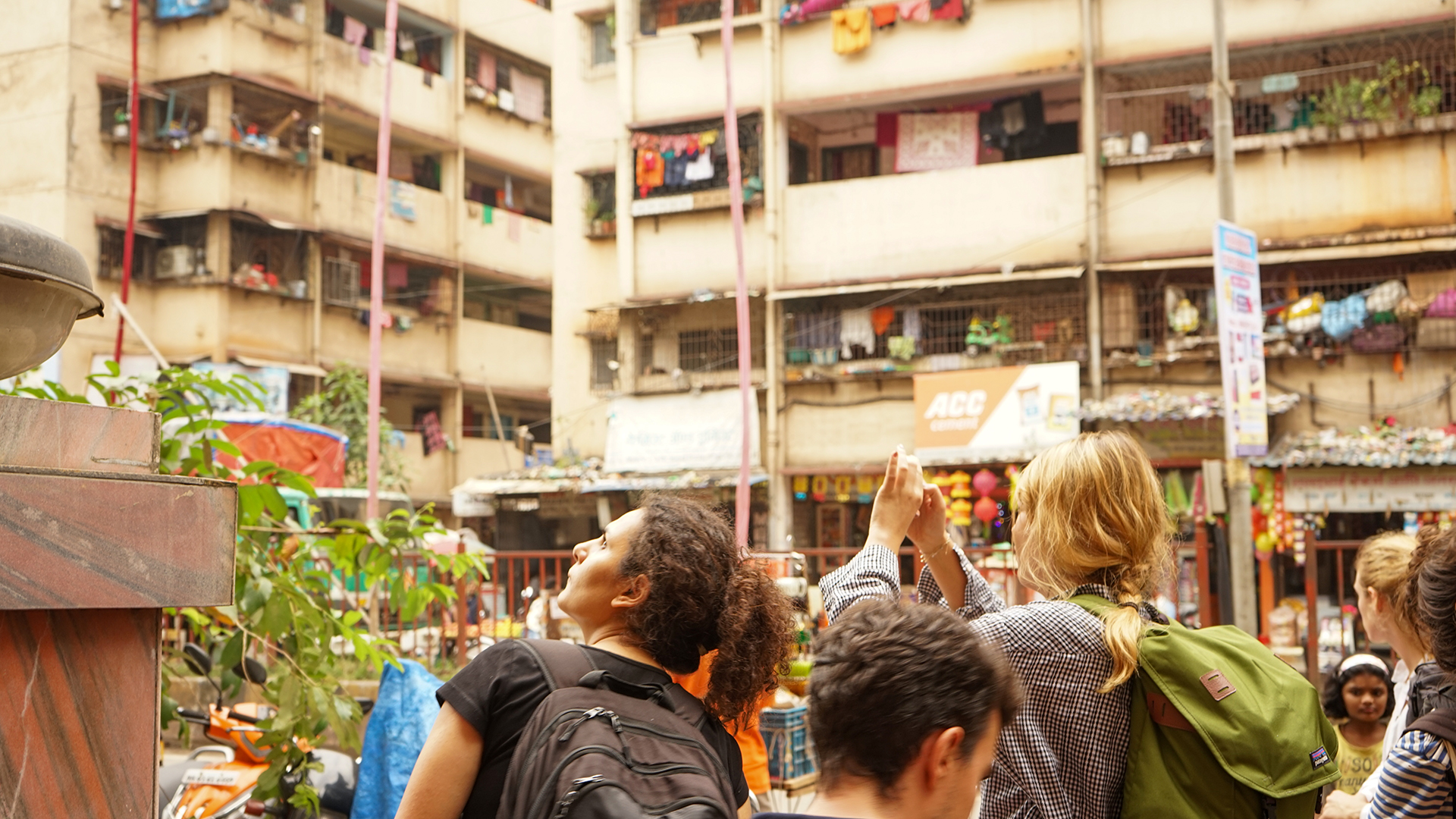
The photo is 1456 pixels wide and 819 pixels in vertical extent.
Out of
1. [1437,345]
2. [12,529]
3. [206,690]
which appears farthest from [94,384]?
[1437,345]

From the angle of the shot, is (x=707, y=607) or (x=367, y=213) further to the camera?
(x=367, y=213)

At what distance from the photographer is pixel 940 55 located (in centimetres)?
1702

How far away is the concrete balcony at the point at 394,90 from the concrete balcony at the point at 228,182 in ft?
5.81

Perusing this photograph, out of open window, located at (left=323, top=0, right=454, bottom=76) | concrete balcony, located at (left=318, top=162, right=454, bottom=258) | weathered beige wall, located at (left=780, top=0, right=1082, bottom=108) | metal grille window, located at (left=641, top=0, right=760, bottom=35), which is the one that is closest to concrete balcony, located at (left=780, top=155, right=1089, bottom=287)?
weathered beige wall, located at (left=780, top=0, right=1082, bottom=108)

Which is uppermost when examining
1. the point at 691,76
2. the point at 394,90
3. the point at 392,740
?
the point at 394,90

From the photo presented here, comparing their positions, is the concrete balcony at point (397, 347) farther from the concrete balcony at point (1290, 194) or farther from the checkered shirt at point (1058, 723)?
the checkered shirt at point (1058, 723)

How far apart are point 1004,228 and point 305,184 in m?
12.2

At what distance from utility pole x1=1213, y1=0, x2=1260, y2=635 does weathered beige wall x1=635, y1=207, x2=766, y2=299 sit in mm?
8393

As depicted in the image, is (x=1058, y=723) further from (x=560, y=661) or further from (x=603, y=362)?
(x=603, y=362)

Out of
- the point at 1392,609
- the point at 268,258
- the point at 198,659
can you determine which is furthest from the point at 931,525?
the point at 268,258

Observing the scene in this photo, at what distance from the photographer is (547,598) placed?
28.7 feet

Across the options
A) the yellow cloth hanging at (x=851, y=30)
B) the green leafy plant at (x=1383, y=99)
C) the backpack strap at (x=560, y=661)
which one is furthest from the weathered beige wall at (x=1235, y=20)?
the backpack strap at (x=560, y=661)

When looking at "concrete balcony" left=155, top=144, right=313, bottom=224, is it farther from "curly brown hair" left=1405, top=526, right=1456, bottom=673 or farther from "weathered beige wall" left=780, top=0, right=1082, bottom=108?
"curly brown hair" left=1405, top=526, right=1456, bottom=673

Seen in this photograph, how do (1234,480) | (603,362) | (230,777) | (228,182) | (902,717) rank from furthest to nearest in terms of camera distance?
(228,182)
(603,362)
(1234,480)
(230,777)
(902,717)
